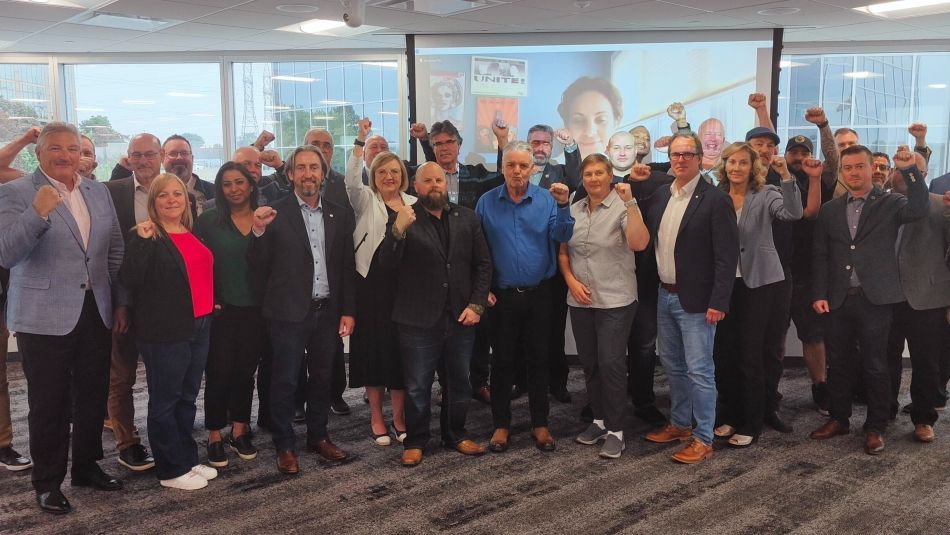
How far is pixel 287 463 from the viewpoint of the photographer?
138 inches

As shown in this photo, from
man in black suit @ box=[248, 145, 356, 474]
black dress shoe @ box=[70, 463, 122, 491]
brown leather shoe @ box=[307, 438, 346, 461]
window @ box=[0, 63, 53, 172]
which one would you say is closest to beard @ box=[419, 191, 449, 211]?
man in black suit @ box=[248, 145, 356, 474]

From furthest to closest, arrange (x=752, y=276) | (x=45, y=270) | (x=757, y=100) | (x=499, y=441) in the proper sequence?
(x=757, y=100) → (x=499, y=441) → (x=752, y=276) → (x=45, y=270)

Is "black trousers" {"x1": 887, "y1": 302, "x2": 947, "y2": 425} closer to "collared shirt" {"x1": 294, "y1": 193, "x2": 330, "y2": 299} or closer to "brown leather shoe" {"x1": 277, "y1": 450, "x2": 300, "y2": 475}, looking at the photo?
"collared shirt" {"x1": 294, "y1": 193, "x2": 330, "y2": 299}

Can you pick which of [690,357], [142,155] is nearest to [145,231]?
[142,155]

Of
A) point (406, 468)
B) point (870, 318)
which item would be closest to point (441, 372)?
point (406, 468)

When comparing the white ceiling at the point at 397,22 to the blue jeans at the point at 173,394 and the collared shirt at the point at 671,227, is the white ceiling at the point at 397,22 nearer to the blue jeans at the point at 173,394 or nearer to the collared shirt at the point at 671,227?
the collared shirt at the point at 671,227

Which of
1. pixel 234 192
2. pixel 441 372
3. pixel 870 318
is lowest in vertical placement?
pixel 441 372

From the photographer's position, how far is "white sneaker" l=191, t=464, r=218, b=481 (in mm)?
3443

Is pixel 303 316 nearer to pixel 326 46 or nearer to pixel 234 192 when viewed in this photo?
pixel 234 192

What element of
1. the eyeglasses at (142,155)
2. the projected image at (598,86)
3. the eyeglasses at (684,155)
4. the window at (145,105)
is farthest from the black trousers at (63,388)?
the window at (145,105)

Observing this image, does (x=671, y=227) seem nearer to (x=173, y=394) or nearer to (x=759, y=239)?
(x=759, y=239)

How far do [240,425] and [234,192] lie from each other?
47.8 inches

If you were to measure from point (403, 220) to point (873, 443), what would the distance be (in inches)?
102

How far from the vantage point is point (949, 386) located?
4953 mm
